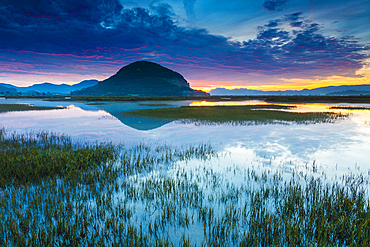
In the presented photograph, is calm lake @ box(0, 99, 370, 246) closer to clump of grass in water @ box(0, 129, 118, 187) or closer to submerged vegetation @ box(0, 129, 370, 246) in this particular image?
submerged vegetation @ box(0, 129, 370, 246)

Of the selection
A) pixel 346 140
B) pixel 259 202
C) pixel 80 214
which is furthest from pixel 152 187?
pixel 346 140

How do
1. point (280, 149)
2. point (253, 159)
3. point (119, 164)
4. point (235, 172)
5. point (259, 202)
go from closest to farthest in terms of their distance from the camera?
1. point (259, 202)
2. point (235, 172)
3. point (119, 164)
4. point (253, 159)
5. point (280, 149)

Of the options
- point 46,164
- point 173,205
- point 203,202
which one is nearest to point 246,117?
point 203,202

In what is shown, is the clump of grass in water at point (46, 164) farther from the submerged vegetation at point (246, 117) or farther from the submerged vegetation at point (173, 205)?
the submerged vegetation at point (246, 117)

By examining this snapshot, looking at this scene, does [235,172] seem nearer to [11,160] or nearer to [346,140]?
[11,160]

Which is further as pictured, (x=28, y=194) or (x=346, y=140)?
(x=346, y=140)

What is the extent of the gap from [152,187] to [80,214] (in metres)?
2.60

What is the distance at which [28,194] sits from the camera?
6504mm

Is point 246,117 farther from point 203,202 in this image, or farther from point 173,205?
point 173,205

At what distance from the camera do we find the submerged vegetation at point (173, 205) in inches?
182

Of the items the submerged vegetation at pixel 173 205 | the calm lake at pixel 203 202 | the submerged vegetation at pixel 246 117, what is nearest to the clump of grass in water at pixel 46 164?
the submerged vegetation at pixel 173 205

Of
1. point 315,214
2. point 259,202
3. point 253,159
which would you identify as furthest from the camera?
point 253,159

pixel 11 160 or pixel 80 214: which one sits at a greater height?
pixel 11 160

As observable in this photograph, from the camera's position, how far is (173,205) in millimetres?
6215
